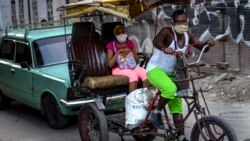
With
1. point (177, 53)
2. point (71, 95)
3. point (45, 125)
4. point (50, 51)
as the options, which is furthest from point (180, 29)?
point (45, 125)

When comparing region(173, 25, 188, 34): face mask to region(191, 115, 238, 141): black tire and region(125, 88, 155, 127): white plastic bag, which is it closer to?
region(125, 88, 155, 127): white plastic bag

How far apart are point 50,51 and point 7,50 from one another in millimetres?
1365

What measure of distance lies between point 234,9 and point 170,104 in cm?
561

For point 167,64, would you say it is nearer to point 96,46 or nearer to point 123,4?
point 123,4

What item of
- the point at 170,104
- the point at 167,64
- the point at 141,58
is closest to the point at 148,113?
the point at 170,104

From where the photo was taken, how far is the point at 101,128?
598 cm

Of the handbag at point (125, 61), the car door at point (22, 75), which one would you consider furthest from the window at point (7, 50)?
the handbag at point (125, 61)

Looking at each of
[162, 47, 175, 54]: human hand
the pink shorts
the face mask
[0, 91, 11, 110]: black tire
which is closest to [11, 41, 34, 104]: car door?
[0, 91, 11, 110]: black tire

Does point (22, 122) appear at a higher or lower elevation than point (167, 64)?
lower

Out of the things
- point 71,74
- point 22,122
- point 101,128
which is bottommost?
point 22,122

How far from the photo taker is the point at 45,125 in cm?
838

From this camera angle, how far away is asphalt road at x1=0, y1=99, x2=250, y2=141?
24.4ft

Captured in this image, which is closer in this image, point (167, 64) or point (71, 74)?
point (167, 64)

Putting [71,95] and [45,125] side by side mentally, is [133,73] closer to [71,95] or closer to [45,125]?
[71,95]
